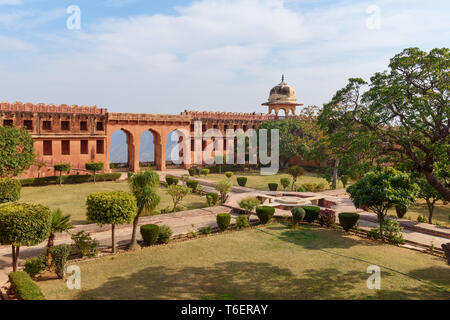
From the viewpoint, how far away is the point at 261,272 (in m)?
11.8

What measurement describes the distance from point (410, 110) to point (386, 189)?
530 cm

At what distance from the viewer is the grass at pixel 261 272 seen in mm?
10047

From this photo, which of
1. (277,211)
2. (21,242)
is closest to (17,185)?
(21,242)

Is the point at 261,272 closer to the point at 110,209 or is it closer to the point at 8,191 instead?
the point at 110,209

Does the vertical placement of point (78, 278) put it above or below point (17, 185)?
below

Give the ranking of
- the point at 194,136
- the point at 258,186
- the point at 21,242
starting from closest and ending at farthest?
the point at 21,242
the point at 258,186
the point at 194,136

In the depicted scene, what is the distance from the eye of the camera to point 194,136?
46.3m

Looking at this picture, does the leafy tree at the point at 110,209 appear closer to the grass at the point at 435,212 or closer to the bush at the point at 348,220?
the bush at the point at 348,220

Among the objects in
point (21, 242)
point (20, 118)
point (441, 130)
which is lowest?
point (21, 242)

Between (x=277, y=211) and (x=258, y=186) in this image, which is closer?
(x=277, y=211)

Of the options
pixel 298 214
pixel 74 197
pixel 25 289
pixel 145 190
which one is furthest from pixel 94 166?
pixel 25 289
